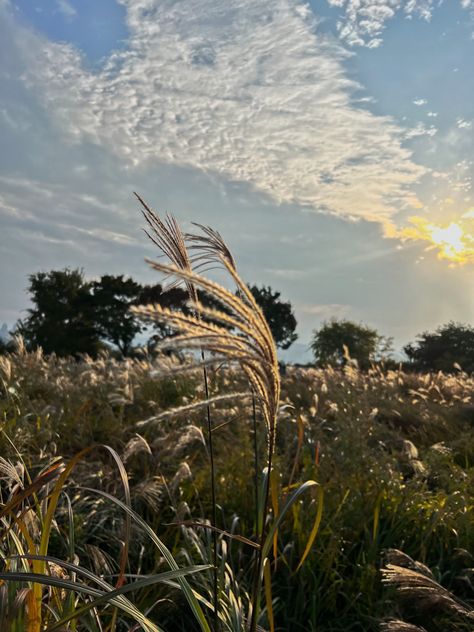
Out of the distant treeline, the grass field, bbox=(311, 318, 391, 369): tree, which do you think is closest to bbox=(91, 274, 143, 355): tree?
the distant treeline

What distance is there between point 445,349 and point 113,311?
28.4m

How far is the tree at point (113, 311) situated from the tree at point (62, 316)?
24.9 inches

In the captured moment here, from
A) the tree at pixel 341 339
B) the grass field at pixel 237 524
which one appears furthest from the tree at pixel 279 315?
the grass field at pixel 237 524

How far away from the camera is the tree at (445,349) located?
3978cm

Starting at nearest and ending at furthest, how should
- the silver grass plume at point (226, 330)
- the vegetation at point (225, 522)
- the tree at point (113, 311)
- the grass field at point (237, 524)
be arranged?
the silver grass plume at point (226, 330) → the vegetation at point (225, 522) → the grass field at point (237, 524) → the tree at point (113, 311)

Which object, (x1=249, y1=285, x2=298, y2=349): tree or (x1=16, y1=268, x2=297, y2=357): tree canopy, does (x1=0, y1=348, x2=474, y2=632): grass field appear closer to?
(x1=16, y1=268, x2=297, y2=357): tree canopy

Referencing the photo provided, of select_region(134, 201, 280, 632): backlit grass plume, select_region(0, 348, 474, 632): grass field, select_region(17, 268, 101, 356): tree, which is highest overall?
select_region(17, 268, 101, 356): tree

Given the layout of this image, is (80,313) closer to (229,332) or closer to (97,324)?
(97,324)

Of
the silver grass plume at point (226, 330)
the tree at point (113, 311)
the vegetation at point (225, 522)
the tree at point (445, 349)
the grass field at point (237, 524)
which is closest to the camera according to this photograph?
the silver grass plume at point (226, 330)

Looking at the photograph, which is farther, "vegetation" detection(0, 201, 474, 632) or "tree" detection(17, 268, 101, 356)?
"tree" detection(17, 268, 101, 356)

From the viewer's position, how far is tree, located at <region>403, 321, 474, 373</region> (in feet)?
131

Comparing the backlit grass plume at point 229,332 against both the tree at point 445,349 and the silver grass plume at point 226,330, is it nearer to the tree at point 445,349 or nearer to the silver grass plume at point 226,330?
the silver grass plume at point 226,330

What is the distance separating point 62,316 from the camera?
4994cm

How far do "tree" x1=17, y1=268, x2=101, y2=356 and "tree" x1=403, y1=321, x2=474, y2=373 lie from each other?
88.6 feet
